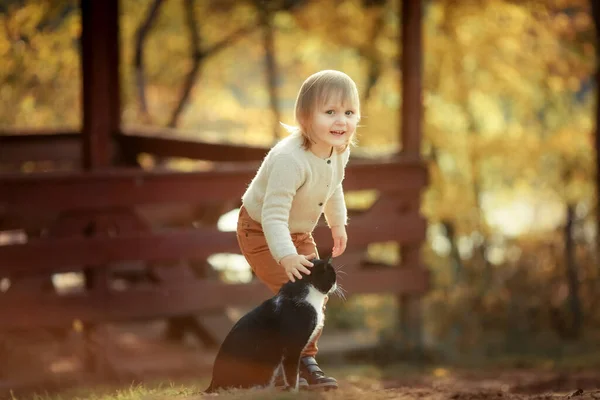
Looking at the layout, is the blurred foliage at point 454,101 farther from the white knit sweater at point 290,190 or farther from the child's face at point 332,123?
the child's face at point 332,123

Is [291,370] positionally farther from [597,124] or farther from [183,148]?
[597,124]

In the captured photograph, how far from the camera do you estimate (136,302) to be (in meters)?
7.83

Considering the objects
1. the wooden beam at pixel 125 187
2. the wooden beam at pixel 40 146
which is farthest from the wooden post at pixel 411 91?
the wooden beam at pixel 40 146

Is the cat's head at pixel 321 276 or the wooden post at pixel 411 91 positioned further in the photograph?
the wooden post at pixel 411 91

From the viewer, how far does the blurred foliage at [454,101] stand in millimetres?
10734

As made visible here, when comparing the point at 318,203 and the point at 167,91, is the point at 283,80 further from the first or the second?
the point at 318,203

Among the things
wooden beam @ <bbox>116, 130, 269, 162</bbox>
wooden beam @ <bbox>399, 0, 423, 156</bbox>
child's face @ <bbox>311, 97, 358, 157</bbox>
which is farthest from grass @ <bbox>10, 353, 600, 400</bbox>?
wooden beam @ <bbox>116, 130, 269, 162</bbox>

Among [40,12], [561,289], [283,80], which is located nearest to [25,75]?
[40,12]

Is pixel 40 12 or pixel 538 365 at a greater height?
pixel 40 12

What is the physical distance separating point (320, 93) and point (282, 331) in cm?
87

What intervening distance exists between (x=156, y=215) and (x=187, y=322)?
0.97 metres

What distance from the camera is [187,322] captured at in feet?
29.0

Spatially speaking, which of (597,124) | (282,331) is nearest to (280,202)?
(282,331)

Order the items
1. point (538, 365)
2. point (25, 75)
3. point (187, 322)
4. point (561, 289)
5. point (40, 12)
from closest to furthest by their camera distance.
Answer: point (187, 322) < point (538, 365) < point (561, 289) < point (40, 12) < point (25, 75)
